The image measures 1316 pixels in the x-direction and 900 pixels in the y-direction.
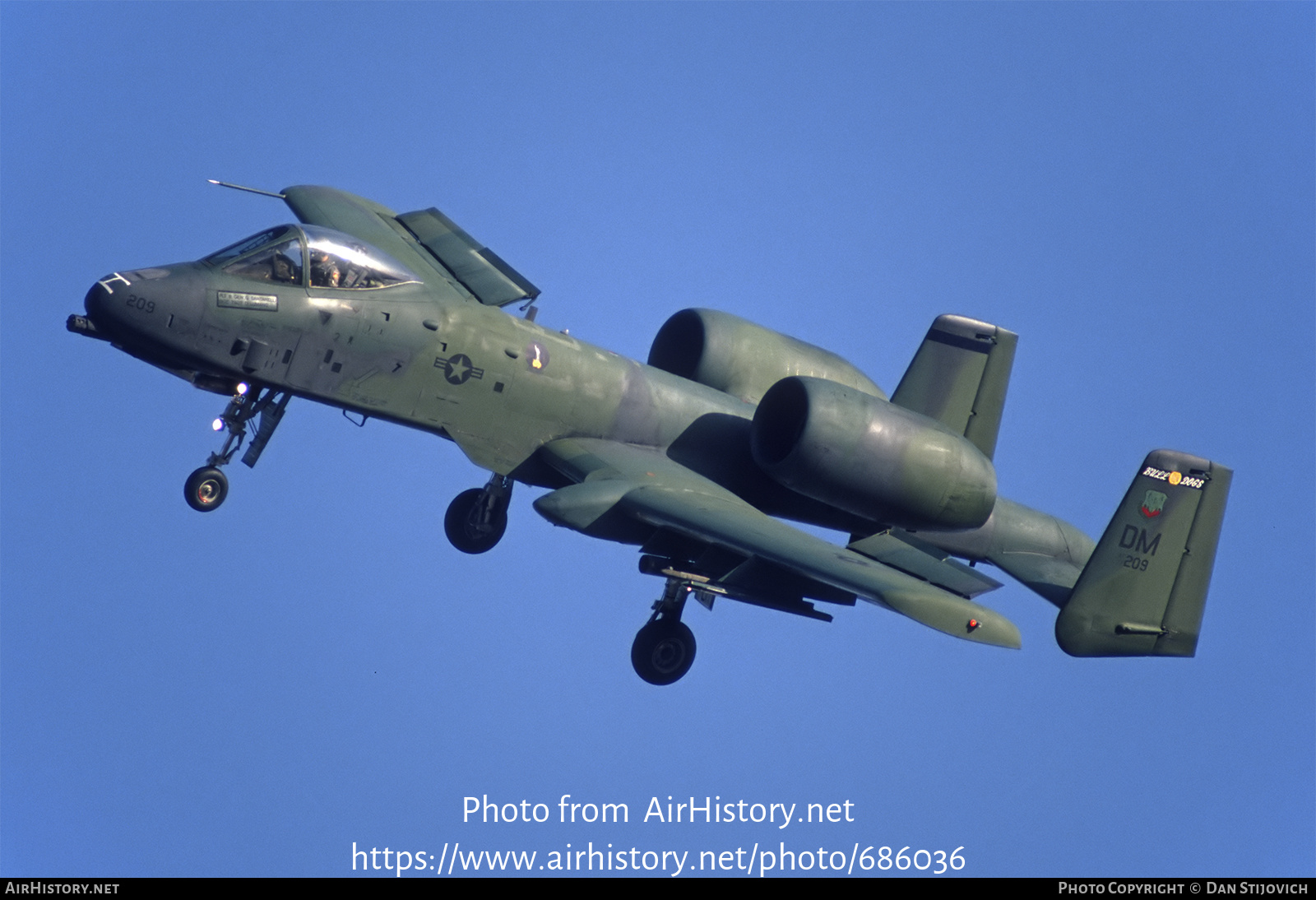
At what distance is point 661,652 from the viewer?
63.0 ft

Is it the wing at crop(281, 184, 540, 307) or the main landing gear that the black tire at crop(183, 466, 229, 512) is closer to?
the main landing gear

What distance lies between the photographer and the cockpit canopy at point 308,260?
17.7 meters

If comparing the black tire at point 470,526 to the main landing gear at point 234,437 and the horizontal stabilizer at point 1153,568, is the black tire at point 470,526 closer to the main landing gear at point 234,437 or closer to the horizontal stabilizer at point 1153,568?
the main landing gear at point 234,437

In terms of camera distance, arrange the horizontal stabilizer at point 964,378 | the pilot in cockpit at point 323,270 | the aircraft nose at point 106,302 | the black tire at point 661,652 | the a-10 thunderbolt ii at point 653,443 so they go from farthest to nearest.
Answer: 1. the horizontal stabilizer at point 964,378
2. the black tire at point 661,652
3. the pilot in cockpit at point 323,270
4. the a-10 thunderbolt ii at point 653,443
5. the aircraft nose at point 106,302

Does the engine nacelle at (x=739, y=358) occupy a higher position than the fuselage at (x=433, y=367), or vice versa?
the engine nacelle at (x=739, y=358)

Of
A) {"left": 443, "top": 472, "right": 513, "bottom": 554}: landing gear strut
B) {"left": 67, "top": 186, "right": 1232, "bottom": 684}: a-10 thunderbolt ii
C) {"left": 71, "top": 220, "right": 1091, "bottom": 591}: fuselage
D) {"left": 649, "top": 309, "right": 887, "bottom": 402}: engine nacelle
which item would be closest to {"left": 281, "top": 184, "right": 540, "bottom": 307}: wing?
{"left": 67, "top": 186, "right": 1232, "bottom": 684}: a-10 thunderbolt ii

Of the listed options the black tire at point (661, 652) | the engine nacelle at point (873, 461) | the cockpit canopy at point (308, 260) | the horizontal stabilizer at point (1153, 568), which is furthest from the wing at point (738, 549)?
the cockpit canopy at point (308, 260)

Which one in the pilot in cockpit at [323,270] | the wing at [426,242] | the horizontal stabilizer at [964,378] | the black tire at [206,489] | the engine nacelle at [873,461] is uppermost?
the horizontal stabilizer at [964,378]

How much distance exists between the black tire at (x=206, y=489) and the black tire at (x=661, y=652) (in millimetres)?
4764

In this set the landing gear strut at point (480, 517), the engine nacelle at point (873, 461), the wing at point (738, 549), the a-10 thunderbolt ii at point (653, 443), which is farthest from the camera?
the landing gear strut at point (480, 517)

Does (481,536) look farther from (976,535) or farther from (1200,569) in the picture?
(1200,569)

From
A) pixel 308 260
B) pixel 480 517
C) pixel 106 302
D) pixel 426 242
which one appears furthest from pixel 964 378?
pixel 106 302

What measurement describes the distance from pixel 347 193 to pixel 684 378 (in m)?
4.98

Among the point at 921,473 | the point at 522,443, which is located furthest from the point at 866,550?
the point at 522,443
